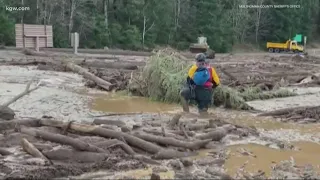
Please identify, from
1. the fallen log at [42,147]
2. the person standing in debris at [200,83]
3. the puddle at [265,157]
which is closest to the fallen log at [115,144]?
the fallen log at [42,147]

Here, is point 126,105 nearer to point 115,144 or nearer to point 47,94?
point 47,94

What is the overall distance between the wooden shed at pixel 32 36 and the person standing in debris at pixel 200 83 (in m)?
24.3

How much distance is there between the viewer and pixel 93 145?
756cm

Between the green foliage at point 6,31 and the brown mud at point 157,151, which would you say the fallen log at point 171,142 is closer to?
the brown mud at point 157,151

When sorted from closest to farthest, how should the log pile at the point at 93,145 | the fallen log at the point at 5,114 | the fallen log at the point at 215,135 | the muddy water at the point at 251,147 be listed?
the log pile at the point at 93,145
the muddy water at the point at 251,147
the fallen log at the point at 215,135
the fallen log at the point at 5,114

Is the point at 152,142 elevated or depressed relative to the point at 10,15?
depressed

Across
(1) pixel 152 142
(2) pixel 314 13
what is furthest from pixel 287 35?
(1) pixel 152 142

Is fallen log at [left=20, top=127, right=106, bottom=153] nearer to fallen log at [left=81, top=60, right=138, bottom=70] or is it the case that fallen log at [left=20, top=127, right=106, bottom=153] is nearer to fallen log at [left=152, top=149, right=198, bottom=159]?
fallen log at [left=152, top=149, right=198, bottom=159]

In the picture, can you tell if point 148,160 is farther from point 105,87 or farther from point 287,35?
point 287,35

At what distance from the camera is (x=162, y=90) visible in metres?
15.1

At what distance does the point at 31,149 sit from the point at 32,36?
29.4 metres

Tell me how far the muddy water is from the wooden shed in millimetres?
21987

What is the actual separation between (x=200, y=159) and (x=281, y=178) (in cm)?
133

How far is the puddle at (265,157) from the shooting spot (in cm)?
756
